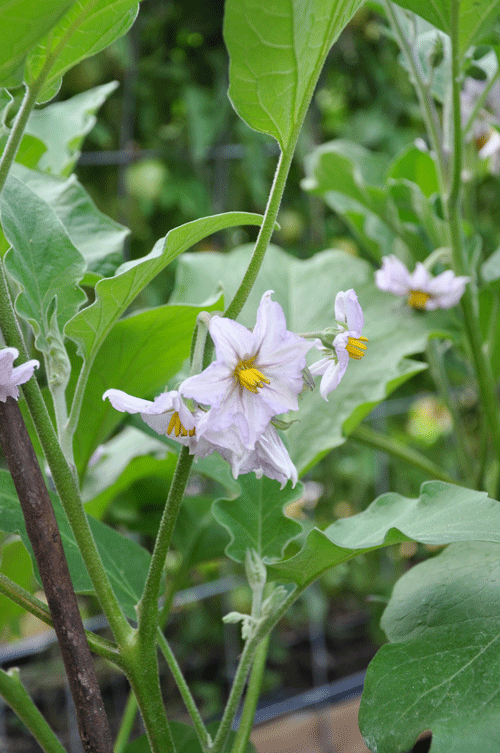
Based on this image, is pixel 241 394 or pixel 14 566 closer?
pixel 241 394

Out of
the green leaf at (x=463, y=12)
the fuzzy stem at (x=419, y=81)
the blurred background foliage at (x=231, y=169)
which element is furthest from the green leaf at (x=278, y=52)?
the blurred background foliage at (x=231, y=169)

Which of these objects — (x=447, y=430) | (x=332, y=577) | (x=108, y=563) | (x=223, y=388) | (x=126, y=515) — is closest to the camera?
(x=223, y=388)

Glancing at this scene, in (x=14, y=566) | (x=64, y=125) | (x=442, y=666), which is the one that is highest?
(x=64, y=125)

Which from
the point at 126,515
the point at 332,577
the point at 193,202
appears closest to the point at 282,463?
the point at 126,515

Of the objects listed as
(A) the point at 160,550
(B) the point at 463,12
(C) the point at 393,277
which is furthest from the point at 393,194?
(A) the point at 160,550

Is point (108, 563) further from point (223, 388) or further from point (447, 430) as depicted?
point (447, 430)

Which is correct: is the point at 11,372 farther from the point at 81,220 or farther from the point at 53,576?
the point at 81,220

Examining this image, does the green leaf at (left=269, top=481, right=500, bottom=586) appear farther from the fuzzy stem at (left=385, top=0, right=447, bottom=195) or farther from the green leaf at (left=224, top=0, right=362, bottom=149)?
the fuzzy stem at (left=385, top=0, right=447, bottom=195)

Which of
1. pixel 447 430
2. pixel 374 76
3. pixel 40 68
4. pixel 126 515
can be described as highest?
pixel 40 68
